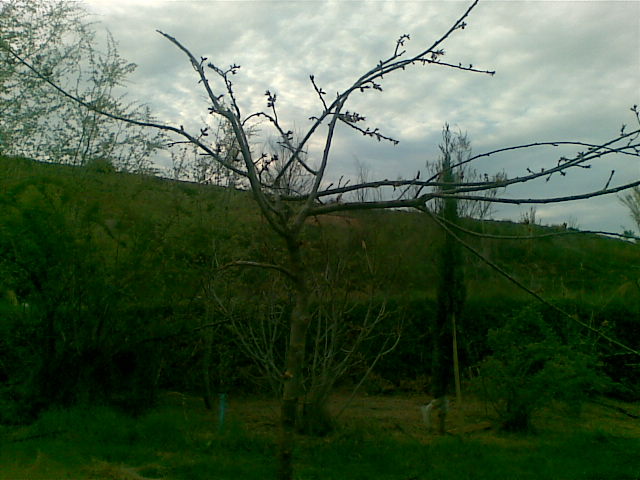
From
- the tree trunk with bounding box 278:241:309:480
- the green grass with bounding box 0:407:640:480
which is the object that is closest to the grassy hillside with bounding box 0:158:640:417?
the green grass with bounding box 0:407:640:480

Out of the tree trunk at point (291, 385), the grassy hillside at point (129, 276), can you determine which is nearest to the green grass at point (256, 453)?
the grassy hillside at point (129, 276)

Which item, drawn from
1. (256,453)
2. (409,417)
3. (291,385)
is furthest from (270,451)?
(291,385)

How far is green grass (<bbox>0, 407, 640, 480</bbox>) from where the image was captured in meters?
5.48

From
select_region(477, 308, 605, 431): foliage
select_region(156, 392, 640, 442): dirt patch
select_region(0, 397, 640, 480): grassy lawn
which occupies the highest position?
select_region(477, 308, 605, 431): foliage

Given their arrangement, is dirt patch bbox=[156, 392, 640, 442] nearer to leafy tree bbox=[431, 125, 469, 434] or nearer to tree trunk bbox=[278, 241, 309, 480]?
leafy tree bbox=[431, 125, 469, 434]

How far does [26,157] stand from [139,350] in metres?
3.21

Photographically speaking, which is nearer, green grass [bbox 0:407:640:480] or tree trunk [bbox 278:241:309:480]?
tree trunk [bbox 278:241:309:480]

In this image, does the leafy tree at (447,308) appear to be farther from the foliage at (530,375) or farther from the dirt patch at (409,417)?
the foliage at (530,375)

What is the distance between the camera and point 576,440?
23.6 feet

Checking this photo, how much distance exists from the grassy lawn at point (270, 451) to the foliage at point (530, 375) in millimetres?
374

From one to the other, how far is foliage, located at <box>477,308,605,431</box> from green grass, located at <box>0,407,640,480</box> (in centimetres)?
42

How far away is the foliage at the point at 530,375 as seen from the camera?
7551 mm

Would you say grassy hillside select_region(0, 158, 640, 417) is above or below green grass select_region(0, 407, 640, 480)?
above

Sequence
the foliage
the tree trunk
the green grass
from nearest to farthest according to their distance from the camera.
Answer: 1. the tree trunk
2. the green grass
3. the foliage
